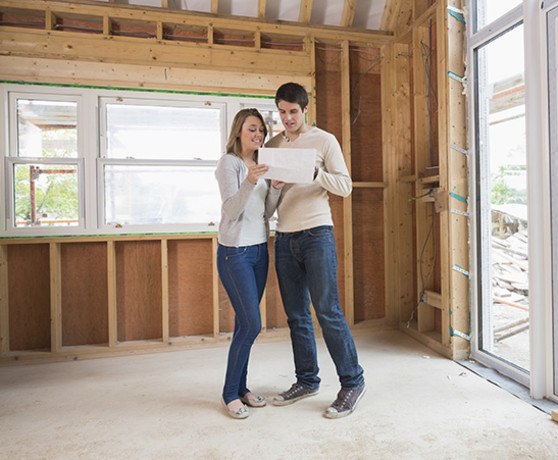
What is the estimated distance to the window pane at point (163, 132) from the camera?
127 inches

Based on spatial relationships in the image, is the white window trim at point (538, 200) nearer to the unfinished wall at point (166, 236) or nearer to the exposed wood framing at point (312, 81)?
the unfinished wall at point (166, 236)

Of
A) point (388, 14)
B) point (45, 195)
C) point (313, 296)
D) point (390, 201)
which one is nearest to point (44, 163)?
point (45, 195)

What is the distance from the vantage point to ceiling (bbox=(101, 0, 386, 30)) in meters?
3.34

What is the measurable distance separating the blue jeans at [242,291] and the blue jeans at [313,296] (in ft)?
0.51

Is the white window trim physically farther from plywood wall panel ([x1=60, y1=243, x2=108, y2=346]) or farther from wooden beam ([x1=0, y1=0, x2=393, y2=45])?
plywood wall panel ([x1=60, y1=243, x2=108, y2=346])

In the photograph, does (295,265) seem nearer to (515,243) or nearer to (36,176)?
(36,176)

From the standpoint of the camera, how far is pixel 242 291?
198 cm

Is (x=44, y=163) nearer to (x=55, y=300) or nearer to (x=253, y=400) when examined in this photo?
(x=55, y=300)

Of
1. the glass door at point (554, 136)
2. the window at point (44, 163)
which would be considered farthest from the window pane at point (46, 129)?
the glass door at point (554, 136)

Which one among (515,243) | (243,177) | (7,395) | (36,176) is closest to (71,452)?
(7,395)

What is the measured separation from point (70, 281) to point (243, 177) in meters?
1.97

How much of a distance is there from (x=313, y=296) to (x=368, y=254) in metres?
1.80

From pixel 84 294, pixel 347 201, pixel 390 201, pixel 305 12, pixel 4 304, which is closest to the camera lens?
pixel 4 304

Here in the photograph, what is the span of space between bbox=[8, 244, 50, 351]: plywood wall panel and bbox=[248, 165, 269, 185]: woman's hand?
6.93 ft
